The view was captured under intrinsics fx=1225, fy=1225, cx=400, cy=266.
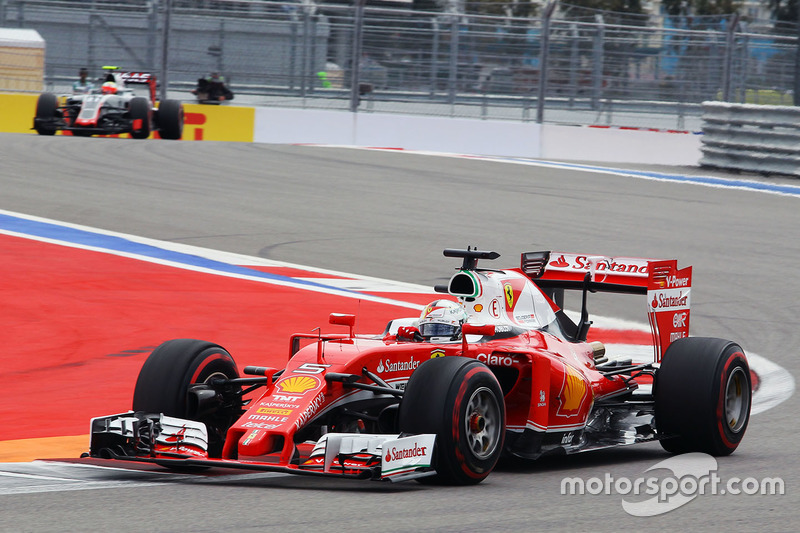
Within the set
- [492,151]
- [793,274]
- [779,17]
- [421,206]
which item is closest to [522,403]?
[793,274]

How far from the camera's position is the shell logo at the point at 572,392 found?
7051 millimetres

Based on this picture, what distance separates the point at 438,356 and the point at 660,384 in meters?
1.64

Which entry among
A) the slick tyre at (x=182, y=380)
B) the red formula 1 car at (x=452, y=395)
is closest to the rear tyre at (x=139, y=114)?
the red formula 1 car at (x=452, y=395)

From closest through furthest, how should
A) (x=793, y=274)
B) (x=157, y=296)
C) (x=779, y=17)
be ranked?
1. (x=157, y=296)
2. (x=793, y=274)
3. (x=779, y=17)

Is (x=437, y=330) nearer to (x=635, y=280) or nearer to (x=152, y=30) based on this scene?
(x=635, y=280)

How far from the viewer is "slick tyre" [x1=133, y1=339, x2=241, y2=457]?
21.8ft

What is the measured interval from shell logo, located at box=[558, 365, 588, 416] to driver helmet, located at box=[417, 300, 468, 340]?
69 cm

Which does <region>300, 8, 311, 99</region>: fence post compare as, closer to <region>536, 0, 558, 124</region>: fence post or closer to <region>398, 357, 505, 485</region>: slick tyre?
<region>536, 0, 558, 124</region>: fence post

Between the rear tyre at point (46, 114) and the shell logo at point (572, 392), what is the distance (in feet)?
60.9

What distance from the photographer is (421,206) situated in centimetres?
1850

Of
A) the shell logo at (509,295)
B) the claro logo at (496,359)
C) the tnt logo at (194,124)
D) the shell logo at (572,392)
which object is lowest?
the shell logo at (572,392)

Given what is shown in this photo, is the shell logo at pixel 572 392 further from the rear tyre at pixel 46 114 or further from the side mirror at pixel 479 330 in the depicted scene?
the rear tyre at pixel 46 114

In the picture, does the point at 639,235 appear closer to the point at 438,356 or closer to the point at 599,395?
the point at 599,395

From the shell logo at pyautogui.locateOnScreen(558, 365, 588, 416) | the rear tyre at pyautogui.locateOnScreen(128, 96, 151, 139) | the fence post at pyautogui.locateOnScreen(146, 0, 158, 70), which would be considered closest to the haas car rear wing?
the shell logo at pyautogui.locateOnScreen(558, 365, 588, 416)
